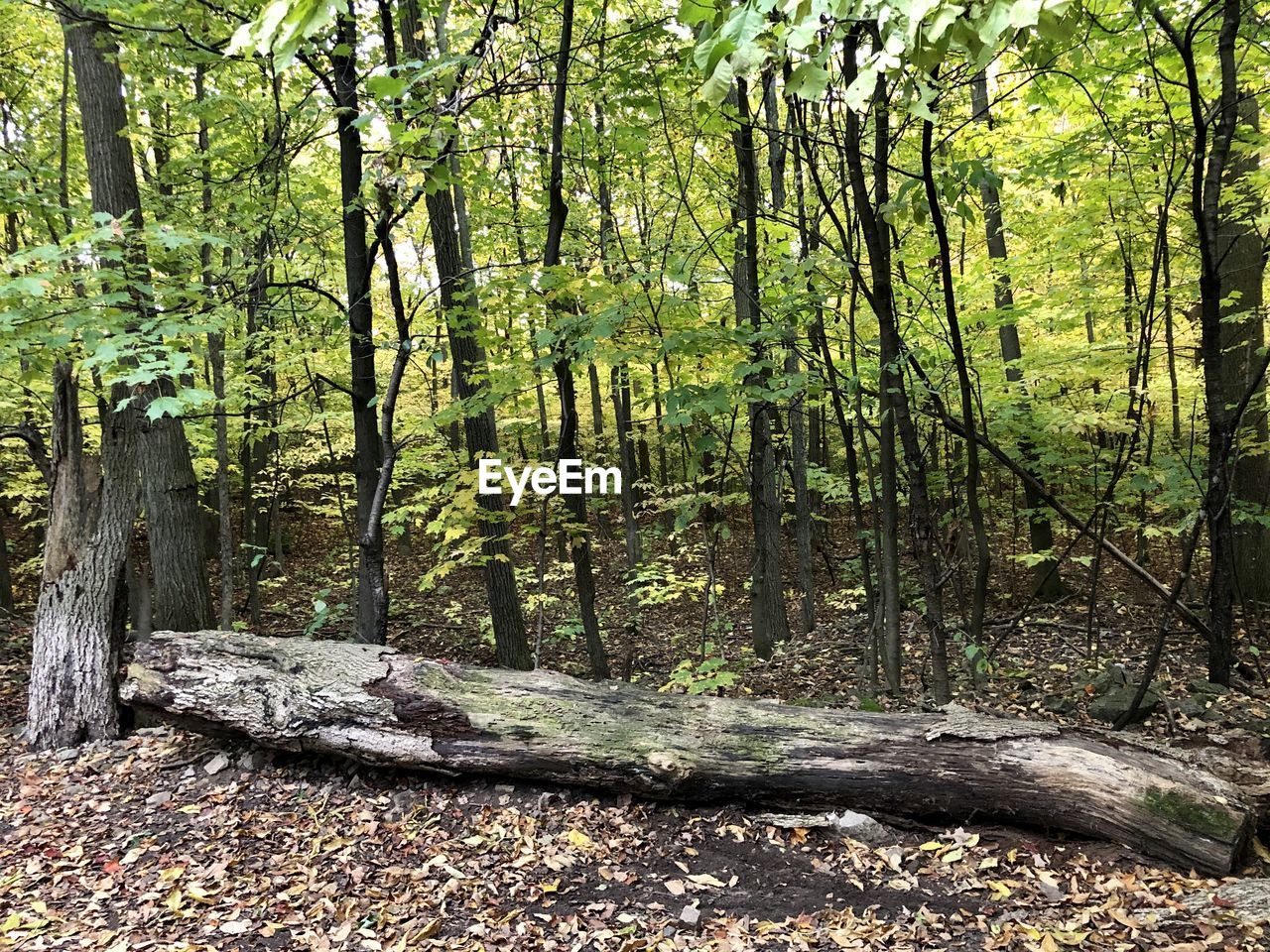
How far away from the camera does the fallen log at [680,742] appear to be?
3129 mm

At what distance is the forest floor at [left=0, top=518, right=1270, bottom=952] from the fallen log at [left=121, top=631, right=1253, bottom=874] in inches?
6.2

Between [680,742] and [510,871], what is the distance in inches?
42.8

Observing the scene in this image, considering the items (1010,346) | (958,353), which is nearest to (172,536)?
(958,353)

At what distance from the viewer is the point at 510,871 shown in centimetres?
333

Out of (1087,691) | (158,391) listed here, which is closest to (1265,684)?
(1087,691)

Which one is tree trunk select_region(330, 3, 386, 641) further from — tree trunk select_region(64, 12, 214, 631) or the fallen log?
tree trunk select_region(64, 12, 214, 631)

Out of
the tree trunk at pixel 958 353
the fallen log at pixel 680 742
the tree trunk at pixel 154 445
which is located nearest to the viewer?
the fallen log at pixel 680 742

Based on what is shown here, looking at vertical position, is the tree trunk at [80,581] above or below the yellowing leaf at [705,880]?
above

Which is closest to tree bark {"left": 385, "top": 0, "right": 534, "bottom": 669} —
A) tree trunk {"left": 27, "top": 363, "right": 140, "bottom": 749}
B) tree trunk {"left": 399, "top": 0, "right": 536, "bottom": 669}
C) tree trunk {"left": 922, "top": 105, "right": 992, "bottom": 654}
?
tree trunk {"left": 399, "top": 0, "right": 536, "bottom": 669}

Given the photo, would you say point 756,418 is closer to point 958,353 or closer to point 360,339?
point 958,353

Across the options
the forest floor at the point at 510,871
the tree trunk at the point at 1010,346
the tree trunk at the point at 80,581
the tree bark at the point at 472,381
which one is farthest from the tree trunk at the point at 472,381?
the tree trunk at the point at 1010,346

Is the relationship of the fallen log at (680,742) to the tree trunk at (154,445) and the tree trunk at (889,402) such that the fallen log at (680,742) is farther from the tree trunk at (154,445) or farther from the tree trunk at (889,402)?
the tree trunk at (154,445)

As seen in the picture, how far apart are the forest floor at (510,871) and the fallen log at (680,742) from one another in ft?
0.52

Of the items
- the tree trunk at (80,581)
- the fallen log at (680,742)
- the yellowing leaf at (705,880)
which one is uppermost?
the tree trunk at (80,581)
